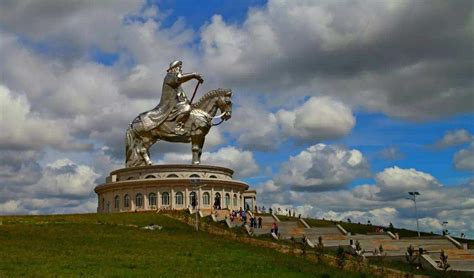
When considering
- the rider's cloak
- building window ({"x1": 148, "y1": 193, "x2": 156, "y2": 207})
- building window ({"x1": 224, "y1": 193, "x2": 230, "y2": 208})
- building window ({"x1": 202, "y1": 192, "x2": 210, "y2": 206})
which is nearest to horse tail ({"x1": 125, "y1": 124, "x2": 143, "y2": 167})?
the rider's cloak

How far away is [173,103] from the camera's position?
62781 millimetres

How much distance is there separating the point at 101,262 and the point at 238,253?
712cm

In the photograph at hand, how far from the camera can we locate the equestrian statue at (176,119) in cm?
6259

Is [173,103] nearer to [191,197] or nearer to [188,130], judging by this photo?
[188,130]

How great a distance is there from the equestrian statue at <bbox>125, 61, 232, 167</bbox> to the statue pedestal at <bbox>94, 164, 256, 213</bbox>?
157cm

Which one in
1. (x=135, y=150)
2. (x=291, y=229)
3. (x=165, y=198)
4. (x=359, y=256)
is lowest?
(x=359, y=256)

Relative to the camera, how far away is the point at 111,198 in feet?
212

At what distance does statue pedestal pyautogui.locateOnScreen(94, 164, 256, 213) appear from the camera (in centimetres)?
6038

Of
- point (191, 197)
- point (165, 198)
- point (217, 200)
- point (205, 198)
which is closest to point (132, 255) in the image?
point (191, 197)

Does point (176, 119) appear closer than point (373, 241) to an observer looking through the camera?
No

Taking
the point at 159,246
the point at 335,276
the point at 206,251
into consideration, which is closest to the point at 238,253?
the point at 206,251

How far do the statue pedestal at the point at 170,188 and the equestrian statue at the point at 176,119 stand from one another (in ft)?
5.14

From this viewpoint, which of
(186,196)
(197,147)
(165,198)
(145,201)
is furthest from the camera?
(197,147)

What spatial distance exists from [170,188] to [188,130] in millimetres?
6591
